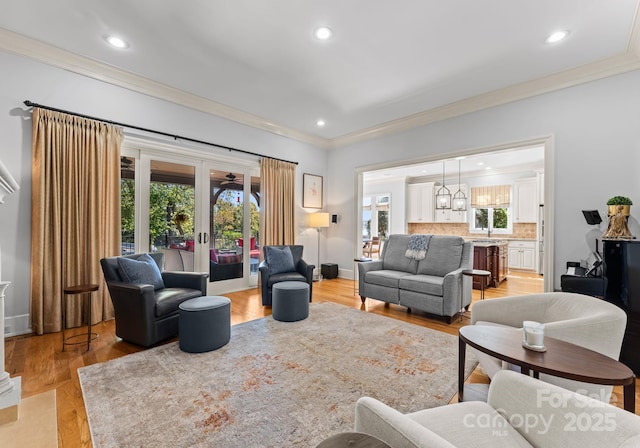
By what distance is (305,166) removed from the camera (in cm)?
618

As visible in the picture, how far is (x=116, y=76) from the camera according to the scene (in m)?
3.62

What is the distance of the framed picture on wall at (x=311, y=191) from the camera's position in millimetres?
6129

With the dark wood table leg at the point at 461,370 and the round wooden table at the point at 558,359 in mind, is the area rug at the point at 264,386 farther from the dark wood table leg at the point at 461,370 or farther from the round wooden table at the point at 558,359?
the round wooden table at the point at 558,359

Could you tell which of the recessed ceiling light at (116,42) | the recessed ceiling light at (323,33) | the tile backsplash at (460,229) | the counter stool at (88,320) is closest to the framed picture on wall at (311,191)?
the recessed ceiling light at (323,33)

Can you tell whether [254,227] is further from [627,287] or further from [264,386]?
[627,287]

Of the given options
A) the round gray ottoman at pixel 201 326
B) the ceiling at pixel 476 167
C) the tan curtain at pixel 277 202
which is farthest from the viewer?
the ceiling at pixel 476 167

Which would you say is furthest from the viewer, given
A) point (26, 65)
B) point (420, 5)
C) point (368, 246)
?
point (368, 246)

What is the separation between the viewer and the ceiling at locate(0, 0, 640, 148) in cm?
256

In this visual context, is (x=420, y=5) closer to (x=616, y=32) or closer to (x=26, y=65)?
(x=616, y=32)

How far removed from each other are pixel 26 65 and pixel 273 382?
4.18 m

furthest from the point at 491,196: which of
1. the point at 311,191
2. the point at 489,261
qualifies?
the point at 311,191

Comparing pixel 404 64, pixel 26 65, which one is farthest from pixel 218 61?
pixel 404 64

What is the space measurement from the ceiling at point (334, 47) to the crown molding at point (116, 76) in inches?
0.5

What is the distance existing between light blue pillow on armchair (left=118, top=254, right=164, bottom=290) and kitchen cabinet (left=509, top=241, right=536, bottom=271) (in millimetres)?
8309
